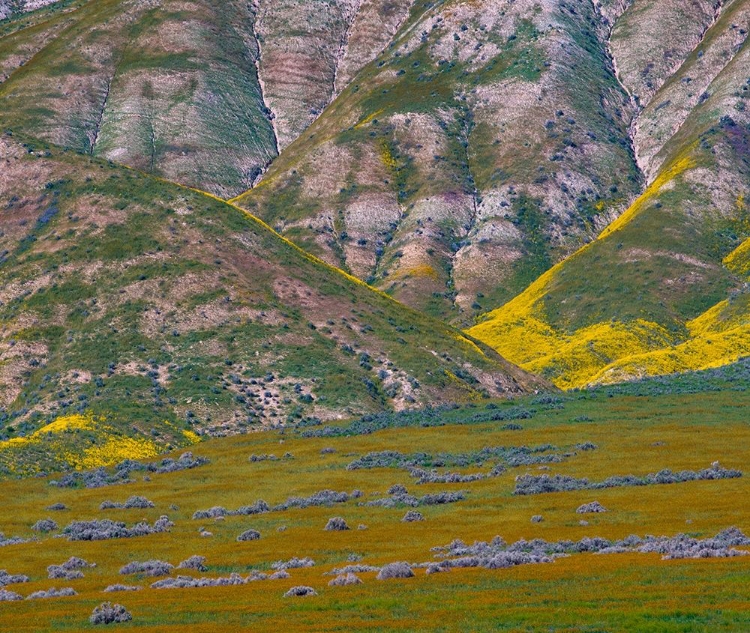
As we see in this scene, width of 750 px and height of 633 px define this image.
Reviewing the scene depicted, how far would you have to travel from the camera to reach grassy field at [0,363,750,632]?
36969 millimetres

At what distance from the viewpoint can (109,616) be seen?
38.1m

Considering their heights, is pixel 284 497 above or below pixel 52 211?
below

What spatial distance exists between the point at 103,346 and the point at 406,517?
232ft

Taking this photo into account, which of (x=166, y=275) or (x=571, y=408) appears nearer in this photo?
(x=571, y=408)

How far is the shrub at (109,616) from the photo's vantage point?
38.1 m

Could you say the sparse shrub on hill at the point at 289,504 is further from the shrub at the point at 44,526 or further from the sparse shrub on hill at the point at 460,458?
the sparse shrub on hill at the point at 460,458

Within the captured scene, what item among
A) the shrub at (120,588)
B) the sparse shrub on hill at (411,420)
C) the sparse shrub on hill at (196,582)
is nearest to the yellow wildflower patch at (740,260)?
the sparse shrub on hill at (411,420)

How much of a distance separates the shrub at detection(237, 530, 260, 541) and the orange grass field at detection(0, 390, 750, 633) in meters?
0.80

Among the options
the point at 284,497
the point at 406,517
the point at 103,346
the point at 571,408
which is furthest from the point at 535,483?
the point at 103,346

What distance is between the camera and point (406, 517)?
6731cm

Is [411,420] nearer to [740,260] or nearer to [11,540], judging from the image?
[11,540]

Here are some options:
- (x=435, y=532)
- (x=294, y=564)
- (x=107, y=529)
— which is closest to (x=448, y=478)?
(x=435, y=532)

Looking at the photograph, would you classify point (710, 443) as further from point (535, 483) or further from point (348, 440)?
point (348, 440)

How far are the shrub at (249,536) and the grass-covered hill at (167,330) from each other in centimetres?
4268
